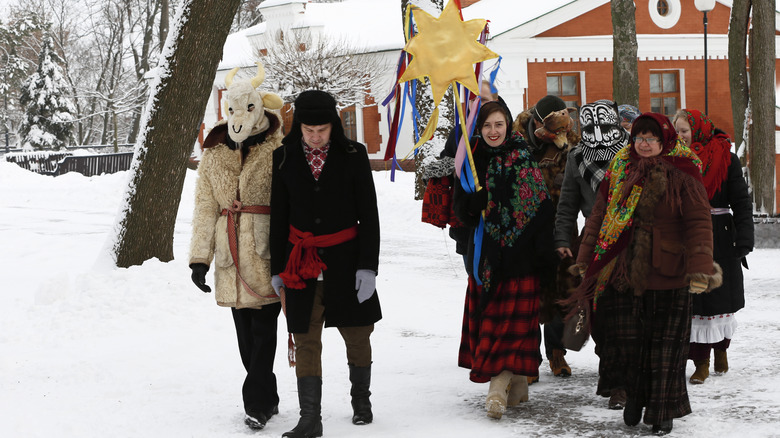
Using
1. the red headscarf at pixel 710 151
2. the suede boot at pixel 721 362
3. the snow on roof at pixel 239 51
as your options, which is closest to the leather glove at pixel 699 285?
the red headscarf at pixel 710 151

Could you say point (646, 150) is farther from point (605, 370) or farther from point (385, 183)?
point (385, 183)

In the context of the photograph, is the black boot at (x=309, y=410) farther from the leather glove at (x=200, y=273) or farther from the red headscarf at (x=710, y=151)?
the red headscarf at (x=710, y=151)

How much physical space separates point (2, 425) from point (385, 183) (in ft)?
49.5

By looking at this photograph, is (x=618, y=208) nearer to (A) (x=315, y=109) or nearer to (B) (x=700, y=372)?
(B) (x=700, y=372)

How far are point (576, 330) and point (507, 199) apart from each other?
0.94m

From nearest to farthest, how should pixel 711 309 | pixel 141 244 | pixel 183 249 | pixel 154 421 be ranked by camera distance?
pixel 154 421
pixel 711 309
pixel 141 244
pixel 183 249

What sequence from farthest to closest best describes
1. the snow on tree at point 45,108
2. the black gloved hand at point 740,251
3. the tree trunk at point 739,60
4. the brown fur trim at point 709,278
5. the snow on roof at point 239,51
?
the snow on tree at point 45,108 → the snow on roof at point 239,51 → the tree trunk at point 739,60 → the black gloved hand at point 740,251 → the brown fur trim at point 709,278

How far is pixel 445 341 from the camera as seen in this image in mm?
7781

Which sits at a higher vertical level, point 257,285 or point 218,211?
point 218,211

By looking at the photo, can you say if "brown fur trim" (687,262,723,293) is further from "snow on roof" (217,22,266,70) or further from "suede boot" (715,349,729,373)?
"snow on roof" (217,22,266,70)

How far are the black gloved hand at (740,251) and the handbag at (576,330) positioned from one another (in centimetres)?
122

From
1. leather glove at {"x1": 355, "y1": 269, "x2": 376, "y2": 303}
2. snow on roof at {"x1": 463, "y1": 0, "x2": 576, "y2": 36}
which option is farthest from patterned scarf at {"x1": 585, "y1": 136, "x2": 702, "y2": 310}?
snow on roof at {"x1": 463, "y1": 0, "x2": 576, "y2": 36}

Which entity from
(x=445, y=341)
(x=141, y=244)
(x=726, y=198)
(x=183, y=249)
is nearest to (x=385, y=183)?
(x=183, y=249)

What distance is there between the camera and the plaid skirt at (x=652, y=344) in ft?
16.5
